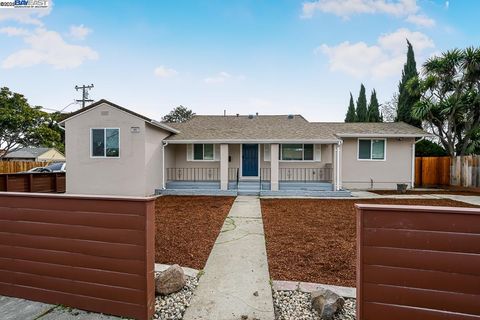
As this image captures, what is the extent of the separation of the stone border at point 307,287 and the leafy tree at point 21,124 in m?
27.4

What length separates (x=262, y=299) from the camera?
297 centimetres

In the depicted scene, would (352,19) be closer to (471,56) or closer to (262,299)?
(471,56)

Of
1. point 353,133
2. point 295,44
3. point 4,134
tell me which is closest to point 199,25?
point 295,44

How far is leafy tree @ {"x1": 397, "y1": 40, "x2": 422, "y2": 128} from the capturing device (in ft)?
62.5

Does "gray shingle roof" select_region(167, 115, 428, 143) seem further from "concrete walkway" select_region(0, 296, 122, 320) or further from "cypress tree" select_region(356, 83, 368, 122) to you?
"cypress tree" select_region(356, 83, 368, 122)

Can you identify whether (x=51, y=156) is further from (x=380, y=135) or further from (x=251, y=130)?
(x=380, y=135)

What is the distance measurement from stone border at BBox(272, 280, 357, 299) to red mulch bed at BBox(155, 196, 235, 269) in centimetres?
131

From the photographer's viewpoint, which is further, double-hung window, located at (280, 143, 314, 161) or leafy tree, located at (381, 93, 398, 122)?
leafy tree, located at (381, 93, 398, 122)

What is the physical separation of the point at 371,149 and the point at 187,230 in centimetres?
1208

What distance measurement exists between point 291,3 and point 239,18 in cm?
258

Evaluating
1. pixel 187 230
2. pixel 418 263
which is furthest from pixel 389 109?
pixel 418 263

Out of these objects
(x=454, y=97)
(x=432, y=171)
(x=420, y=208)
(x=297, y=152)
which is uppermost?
(x=454, y=97)

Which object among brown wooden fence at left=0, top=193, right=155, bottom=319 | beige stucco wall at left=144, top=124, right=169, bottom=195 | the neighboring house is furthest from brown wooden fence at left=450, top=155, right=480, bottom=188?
the neighboring house

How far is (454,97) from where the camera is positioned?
1616 cm
